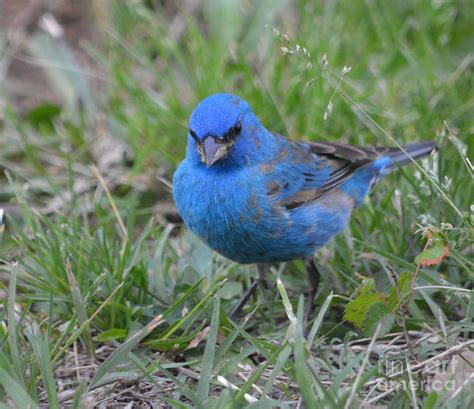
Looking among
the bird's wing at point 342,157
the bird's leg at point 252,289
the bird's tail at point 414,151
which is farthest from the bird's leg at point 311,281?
the bird's tail at point 414,151

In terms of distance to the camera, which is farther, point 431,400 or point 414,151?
point 414,151

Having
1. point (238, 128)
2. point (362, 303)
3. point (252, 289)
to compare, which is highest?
point (238, 128)

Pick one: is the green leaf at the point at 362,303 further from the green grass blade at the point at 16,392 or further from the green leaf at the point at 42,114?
the green leaf at the point at 42,114

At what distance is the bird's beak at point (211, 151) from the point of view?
11.1 feet

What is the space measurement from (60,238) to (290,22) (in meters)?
2.94

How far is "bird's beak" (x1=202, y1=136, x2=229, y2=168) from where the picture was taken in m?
3.39

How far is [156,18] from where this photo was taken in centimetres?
591

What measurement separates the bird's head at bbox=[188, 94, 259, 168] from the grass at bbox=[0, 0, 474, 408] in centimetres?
41

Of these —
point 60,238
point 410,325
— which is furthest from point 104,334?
point 410,325

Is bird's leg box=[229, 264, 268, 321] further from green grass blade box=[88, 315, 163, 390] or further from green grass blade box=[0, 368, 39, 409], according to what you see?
green grass blade box=[0, 368, 39, 409]

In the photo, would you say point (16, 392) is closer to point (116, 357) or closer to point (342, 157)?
point (116, 357)

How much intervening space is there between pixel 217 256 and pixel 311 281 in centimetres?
54

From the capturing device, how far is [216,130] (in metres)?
3.47

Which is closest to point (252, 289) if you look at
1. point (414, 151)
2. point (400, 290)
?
point (400, 290)
